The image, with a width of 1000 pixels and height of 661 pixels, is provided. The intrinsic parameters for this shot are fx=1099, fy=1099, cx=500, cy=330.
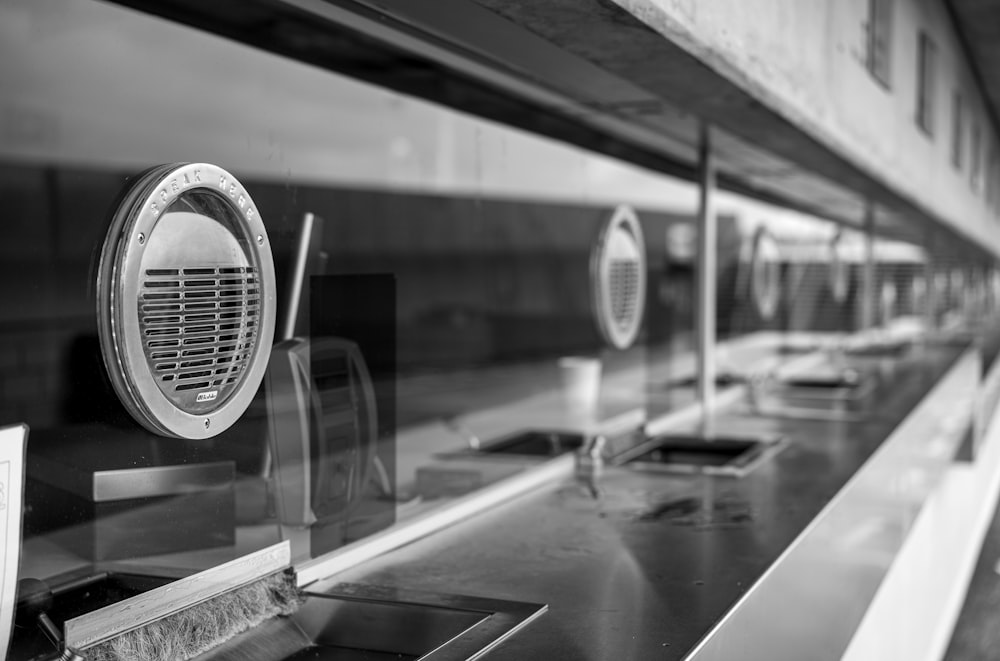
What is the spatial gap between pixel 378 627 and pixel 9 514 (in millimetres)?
613

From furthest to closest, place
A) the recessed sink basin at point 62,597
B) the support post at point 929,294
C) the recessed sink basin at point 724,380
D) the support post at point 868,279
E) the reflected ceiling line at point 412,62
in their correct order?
the support post at point 929,294 < the support post at point 868,279 < the recessed sink basin at point 724,380 < the reflected ceiling line at point 412,62 < the recessed sink basin at point 62,597

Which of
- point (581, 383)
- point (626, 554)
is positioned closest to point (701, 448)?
point (581, 383)

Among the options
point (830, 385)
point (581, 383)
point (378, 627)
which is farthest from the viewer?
point (830, 385)

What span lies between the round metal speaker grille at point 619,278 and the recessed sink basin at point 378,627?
5.56 ft

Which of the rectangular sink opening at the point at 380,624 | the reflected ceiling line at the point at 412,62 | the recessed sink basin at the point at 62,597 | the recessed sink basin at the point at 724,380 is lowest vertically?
the rectangular sink opening at the point at 380,624

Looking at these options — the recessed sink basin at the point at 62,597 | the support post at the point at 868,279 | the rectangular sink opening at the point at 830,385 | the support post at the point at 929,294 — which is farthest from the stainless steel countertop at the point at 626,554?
the support post at the point at 929,294

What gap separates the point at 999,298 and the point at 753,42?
15.1 metres

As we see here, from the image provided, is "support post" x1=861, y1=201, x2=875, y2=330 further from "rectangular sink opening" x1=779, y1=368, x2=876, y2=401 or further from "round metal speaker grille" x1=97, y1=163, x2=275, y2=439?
"round metal speaker grille" x1=97, y1=163, x2=275, y2=439

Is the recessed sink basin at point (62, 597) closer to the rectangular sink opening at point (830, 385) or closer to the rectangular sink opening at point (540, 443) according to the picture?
the rectangular sink opening at point (540, 443)

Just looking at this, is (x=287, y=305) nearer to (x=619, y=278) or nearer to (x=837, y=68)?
(x=619, y=278)

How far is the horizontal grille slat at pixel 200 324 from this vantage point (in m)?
1.44

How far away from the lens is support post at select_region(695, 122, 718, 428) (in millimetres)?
4074

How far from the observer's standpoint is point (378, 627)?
65.8 inches

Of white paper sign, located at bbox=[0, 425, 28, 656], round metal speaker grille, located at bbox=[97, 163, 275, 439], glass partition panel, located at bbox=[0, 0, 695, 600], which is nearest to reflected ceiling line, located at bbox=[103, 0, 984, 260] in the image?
glass partition panel, located at bbox=[0, 0, 695, 600]
